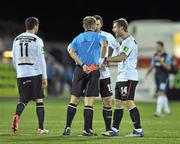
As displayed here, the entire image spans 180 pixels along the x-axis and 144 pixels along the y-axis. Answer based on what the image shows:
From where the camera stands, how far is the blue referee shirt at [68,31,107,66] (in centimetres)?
1475

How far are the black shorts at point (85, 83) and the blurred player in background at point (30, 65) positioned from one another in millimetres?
793

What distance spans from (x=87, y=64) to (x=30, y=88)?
1.41m

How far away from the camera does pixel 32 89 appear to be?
50.4 feet

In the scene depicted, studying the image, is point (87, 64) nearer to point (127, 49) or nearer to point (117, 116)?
point (127, 49)

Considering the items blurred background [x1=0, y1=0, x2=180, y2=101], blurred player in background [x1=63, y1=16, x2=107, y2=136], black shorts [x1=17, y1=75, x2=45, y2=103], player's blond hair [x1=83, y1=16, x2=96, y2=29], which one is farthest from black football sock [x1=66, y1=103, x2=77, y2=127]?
blurred background [x1=0, y1=0, x2=180, y2=101]

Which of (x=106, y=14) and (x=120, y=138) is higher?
(x=106, y=14)

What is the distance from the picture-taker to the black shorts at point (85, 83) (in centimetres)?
1477

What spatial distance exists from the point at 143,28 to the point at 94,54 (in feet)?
69.2

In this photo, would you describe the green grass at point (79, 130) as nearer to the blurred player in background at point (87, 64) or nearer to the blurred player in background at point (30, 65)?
the blurred player in background at point (87, 64)

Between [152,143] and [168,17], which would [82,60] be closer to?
[152,143]

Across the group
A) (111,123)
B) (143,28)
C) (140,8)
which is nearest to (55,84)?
(143,28)

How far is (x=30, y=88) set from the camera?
15383 millimetres

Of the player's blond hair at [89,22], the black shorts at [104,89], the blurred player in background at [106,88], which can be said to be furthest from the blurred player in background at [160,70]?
the player's blond hair at [89,22]

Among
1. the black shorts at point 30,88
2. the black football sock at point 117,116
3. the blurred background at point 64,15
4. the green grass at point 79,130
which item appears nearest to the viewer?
the green grass at point 79,130
